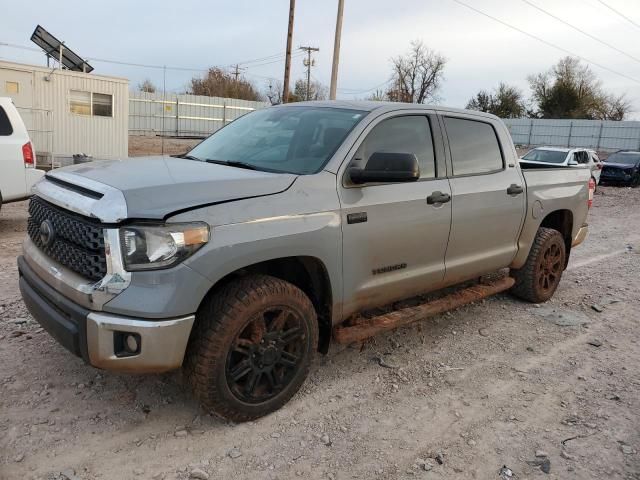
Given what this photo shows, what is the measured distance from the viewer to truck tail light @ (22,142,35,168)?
770 centimetres

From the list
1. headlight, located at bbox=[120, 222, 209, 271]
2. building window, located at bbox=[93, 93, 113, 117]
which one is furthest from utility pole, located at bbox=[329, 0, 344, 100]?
headlight, located at bbox=[120, 222, 209, 271]

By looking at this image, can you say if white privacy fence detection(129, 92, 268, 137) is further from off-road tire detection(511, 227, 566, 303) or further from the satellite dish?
off-road tire detection(511, 227, 566, 303)

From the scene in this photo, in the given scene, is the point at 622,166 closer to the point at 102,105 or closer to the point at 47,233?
the point at 102,105

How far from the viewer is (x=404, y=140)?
396cm

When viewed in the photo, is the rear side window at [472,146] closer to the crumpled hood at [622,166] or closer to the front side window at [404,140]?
the front side window at [404,140]

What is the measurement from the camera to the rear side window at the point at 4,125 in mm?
7598

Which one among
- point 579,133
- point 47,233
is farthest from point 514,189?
point 579,133

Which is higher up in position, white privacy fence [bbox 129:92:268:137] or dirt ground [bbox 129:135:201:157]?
white privacy fence [bbox 129:92:268:137]

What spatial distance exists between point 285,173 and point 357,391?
5.05 ft

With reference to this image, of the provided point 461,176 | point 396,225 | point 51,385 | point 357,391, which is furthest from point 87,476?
point 461,176

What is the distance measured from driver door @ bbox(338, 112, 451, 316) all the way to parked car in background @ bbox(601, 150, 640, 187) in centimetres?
2107

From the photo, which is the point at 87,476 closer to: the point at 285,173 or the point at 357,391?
the point at 357,391

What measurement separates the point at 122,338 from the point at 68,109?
52.5ft

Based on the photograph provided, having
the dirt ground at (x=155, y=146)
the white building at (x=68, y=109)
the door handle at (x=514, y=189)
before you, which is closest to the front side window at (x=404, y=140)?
the door handle at (x=514, y=189)
